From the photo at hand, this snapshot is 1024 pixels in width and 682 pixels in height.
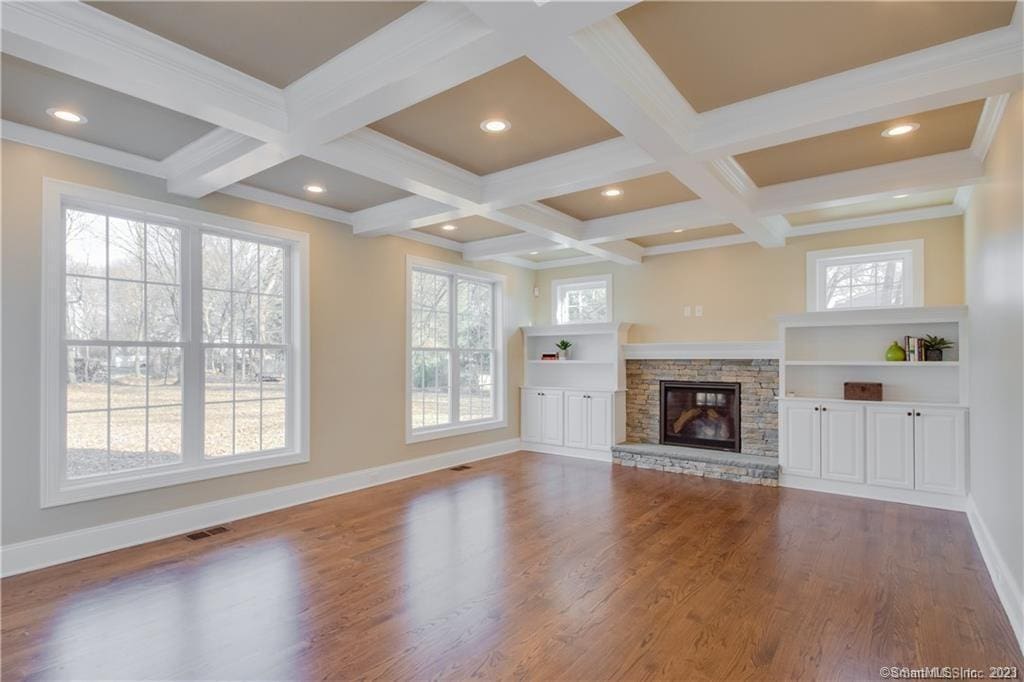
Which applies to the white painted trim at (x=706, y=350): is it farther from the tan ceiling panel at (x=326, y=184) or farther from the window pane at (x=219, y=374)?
the window pane at (x=219, y=374)

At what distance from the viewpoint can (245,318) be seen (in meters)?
4.45

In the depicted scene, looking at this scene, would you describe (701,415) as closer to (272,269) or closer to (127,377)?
(272,269)

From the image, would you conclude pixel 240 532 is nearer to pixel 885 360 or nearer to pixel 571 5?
pixel 571 5

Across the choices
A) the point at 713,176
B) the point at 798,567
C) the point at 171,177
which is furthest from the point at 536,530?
the point at 171,177

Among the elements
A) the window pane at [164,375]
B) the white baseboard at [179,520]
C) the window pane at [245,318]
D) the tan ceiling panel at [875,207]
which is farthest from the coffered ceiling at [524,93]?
the white baseboard at [179,520]

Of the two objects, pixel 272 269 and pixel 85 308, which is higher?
pixel 272 269

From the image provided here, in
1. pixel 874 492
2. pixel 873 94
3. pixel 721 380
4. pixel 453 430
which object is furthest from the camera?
pixel 453 430

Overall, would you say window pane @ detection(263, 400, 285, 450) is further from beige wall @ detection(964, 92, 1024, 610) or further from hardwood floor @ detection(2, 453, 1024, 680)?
beige wall @ detection(964, 92, 1024, 610)

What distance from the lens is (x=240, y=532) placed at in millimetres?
3891

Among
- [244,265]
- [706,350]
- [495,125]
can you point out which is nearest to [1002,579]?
[706,350]

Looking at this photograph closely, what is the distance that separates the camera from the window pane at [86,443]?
3.46m

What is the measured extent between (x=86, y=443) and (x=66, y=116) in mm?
2084

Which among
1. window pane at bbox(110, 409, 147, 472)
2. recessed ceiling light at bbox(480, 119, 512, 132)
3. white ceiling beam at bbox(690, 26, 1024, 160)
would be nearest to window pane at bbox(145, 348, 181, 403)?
window pane at bbox(110, 409, 147, 472)

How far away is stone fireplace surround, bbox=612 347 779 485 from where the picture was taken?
553 cm
